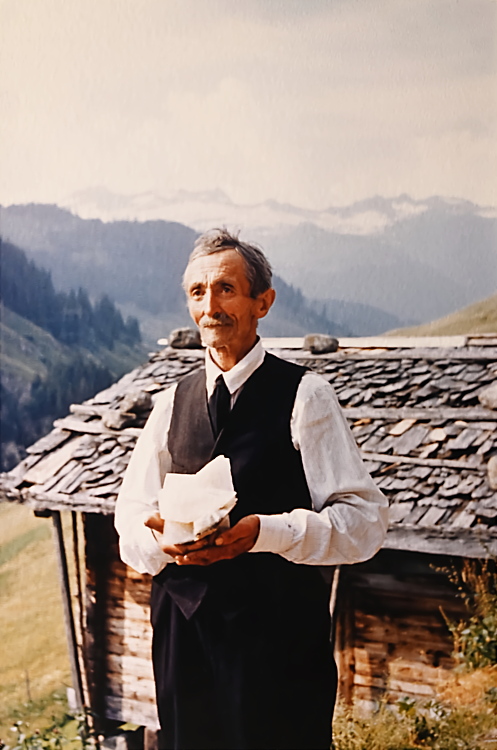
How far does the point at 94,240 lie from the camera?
240 cm

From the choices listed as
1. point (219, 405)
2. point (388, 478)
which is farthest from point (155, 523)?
point (388, 478)

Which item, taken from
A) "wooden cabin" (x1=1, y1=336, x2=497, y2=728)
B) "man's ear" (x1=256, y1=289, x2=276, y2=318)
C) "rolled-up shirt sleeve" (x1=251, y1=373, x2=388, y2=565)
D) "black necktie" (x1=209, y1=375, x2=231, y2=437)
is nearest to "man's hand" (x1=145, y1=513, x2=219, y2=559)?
"rolled-up shirt sleeve" (x1=251, y1=373, x2=388, y2=565)

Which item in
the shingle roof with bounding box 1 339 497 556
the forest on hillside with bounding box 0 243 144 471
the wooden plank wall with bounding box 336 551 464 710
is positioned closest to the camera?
the shingle roof with bounding box 1 339 497 556

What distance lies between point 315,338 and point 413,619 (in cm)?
84

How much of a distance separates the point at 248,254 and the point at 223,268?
73 mm

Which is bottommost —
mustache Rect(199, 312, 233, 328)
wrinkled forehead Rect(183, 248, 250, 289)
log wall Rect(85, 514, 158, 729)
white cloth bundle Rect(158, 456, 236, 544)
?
log wall Rect(85, 514, 158, 729)

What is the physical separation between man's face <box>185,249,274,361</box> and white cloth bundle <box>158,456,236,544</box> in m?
0.30

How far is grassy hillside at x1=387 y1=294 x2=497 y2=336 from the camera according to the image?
2318 mm

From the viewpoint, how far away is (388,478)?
224 cm

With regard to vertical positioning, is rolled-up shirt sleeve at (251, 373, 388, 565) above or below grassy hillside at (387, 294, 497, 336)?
below

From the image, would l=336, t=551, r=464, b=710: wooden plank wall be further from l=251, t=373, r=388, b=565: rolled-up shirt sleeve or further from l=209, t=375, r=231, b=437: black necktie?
l=209, t=375, r=231, b=437: black necktie

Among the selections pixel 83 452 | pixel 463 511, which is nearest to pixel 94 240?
pixel 83 452

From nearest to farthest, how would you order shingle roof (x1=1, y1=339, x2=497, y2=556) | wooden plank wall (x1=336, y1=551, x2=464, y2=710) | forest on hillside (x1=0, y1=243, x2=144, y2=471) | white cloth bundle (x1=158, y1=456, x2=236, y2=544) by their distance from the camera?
white cloth bundle (x1=158, y1=456, x2=236, y2=544) < shingle roof (x1=1, y1=339, x2=497, y2=556) < wooden plank wall (x1=336, y1=551, x2=464, y2=710) < forest on hillside (x1=0, y1=243, x2=144, y2=471)

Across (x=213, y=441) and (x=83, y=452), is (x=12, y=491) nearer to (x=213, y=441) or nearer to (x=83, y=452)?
(x=83, y=452)
